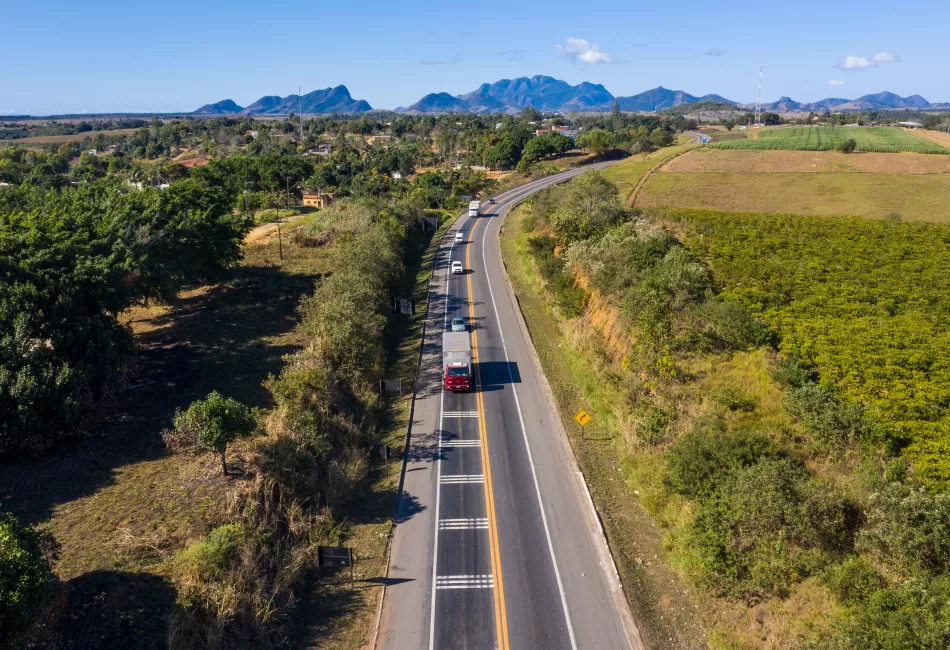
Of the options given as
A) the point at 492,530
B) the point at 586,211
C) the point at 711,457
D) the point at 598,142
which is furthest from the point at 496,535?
the point at 598,142

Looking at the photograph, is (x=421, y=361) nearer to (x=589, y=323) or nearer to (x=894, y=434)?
(x=589, y=323)

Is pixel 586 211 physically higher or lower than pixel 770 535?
higher

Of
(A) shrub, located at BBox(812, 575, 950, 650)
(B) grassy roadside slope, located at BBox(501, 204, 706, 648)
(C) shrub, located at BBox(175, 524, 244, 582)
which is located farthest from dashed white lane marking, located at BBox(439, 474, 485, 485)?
(A) shrub, located at BBox(812, 575, 950, 650)

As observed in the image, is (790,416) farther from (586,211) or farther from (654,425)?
(586,211)

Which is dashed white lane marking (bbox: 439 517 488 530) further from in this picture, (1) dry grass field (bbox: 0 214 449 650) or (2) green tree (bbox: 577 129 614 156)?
(2) green tree (bbox: 577 129 614 156)

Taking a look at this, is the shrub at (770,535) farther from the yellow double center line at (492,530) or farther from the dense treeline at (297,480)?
the dense treeline at (297,480)
